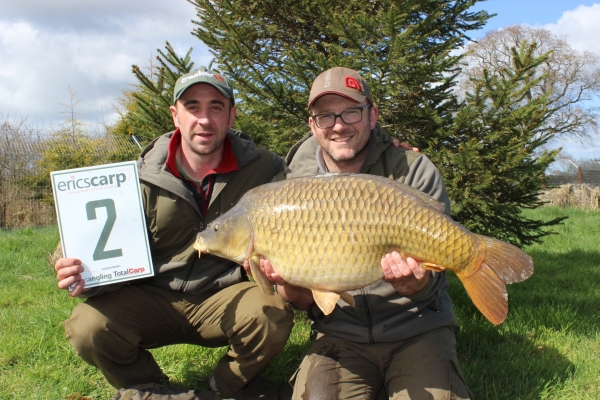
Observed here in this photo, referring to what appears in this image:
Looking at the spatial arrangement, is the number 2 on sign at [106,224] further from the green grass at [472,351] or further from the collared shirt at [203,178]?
the green grass at [472,351]

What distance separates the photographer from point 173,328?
87.7 inches

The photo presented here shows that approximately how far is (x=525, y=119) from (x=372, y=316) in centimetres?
164

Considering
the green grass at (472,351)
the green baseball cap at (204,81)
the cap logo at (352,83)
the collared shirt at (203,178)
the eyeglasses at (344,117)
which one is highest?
the green baseball cap at (204,81)

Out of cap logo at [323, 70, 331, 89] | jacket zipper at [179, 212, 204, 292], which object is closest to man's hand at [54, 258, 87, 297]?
jacket zipper at [179, 212, 204, 292]

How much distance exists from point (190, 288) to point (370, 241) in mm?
973

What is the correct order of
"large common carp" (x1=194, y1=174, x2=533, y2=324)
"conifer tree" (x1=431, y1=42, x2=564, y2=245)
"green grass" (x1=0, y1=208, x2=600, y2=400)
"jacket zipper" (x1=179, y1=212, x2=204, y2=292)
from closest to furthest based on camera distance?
"large common carp" (x1=194, y1=174, x2=533, y2=324)
"green grass" (x1=0, y1=208, x2=600, y2=400)
"jacket zipper" (x1=179, y1=212, x2=204, y2=292)
"conifer tree" (x1=431, y1=42, x2=564, y2=245)

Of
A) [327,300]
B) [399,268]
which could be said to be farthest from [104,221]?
[399,268]

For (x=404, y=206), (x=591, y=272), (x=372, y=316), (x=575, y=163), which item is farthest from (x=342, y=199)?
(x=575, y=163)

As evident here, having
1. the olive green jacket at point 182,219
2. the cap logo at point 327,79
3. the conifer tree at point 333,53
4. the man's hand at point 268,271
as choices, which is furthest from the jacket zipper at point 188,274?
the conifer tree at point 333,53

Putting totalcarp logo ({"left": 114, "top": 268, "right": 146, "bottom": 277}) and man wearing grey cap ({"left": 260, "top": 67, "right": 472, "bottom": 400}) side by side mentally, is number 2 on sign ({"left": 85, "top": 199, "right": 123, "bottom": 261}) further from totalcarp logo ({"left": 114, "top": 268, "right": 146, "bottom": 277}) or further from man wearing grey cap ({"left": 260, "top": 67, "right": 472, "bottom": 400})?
man wearing grey cap ({"left": 260, "top": 67, "right": 472, "bottom": 400})

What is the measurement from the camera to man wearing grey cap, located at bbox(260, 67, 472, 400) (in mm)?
1896

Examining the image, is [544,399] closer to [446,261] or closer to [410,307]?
[410,307]

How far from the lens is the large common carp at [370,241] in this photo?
5.39 ft

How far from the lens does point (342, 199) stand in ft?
5.50
